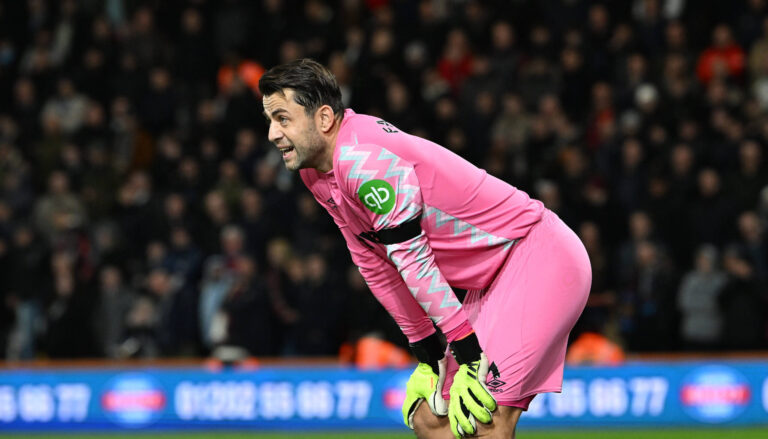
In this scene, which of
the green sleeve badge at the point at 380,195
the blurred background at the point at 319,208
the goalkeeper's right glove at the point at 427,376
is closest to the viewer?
→ the green sleeve badge at the point at 380,195

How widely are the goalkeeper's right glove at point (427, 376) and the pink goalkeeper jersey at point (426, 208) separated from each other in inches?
15.1

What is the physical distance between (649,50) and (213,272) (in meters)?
5.88

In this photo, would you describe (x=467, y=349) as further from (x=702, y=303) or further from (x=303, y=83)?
Answer: (x=702, y=303)

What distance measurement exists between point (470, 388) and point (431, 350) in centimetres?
69

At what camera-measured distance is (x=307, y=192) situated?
1398 cm

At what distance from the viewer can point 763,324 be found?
1260cm

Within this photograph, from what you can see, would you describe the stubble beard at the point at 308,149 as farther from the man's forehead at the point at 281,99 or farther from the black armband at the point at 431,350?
the black armband at the point at 431,350

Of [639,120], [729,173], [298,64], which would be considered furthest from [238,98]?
[298,64]

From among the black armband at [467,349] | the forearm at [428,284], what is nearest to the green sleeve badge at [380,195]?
the forearm at [428,284]

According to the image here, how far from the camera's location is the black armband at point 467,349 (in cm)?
489

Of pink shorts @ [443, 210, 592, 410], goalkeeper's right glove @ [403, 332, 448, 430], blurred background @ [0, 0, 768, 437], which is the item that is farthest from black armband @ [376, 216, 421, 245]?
blurred background @ [0, 0, 768, 437]

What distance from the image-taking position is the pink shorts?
16.6 feet

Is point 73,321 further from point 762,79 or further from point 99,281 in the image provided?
point 762,79

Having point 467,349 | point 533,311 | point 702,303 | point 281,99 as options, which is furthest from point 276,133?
point 702,303
